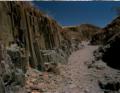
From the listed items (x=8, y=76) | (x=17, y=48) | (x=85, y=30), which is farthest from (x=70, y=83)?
(x=85, y=30)

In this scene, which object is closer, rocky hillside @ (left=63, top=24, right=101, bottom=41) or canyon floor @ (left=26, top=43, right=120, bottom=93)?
canyon floor @ (left=26, top=43, right=120, bottom=93)

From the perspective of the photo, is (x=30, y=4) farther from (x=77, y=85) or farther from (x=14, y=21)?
(x=77, y=85)

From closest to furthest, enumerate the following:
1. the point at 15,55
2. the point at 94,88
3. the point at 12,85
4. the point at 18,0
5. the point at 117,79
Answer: the point at 12,85 → the point at 15,55 → the point at 94,88 → the point at 117,79 → the point at 18,0

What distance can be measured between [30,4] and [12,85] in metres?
12.5

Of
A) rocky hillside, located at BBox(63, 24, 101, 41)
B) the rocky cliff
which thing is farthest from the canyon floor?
rocky hillside, located at BBox(63, 24, 101, 41)

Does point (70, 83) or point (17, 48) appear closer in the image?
point (17, 48)

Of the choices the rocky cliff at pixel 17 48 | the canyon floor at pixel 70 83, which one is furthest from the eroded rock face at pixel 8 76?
the canyon floor at pixel 70 83

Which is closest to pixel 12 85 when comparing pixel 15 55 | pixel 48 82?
pixel 15 55

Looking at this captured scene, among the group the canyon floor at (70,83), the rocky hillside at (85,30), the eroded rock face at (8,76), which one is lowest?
the rocky hillside at (85,30)

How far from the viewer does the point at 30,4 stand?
23688mm

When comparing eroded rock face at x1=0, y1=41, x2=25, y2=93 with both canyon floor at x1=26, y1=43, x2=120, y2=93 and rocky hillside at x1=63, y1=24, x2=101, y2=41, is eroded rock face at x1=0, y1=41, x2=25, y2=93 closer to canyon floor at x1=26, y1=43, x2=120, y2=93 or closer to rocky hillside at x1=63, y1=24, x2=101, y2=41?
canyon floor at x1=26, y1=43, x2=120, y2=93

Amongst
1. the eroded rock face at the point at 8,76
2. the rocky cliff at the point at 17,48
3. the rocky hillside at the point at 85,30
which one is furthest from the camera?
the rocky hillside at the point at 85,30

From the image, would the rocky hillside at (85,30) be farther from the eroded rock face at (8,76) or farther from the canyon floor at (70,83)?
the eroded rock face at (8,76)

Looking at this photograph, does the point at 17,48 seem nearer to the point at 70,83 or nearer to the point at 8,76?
the point at 8,76
